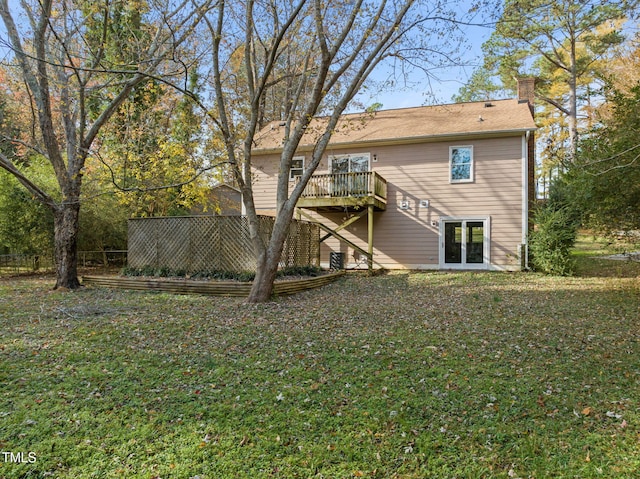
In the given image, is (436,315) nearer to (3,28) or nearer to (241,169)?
(241,169)

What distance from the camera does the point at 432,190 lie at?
1415 cm

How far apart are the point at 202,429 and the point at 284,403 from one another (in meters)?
0.73

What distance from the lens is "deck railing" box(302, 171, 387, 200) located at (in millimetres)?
13195

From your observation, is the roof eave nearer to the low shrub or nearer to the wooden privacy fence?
the low shrub

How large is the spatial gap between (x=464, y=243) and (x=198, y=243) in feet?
29.5

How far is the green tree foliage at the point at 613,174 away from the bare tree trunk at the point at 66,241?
35.5ft

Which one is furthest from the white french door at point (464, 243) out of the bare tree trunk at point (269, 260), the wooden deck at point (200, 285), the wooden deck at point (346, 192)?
the bare tree trunk at point (269, 260)

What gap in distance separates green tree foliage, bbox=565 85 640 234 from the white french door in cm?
478

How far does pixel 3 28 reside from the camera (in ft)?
29.3

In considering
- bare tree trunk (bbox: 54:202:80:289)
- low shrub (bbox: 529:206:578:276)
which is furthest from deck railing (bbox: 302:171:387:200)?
bare tree trunk (bbox: 54:202:80:289)

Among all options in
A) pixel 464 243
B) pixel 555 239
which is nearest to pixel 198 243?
pixel 464 243

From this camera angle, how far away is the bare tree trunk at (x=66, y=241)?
9570 mm

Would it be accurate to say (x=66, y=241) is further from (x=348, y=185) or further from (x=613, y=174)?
(x=613, y=174)

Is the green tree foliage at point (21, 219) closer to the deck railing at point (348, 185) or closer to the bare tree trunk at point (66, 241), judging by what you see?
the bare tree trunk at point (66, 241)
